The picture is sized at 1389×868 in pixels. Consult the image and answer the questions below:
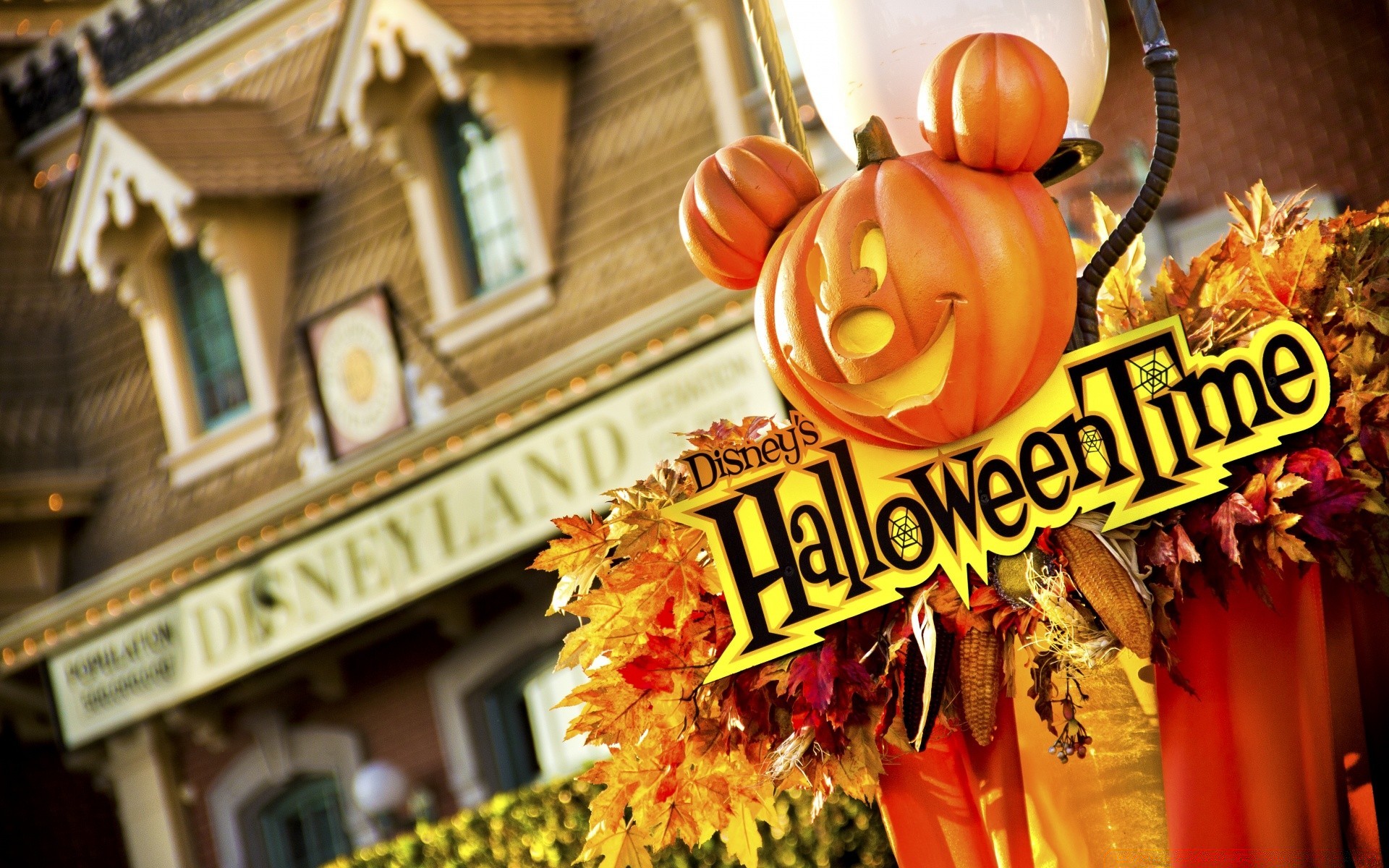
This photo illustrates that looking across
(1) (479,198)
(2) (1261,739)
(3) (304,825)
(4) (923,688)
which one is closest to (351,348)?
(1) (479,198)

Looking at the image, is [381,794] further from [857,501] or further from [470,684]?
[857,501]

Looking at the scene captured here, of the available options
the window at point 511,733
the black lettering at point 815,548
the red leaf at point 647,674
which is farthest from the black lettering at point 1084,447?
the window at point 511,733

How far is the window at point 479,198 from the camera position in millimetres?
9602

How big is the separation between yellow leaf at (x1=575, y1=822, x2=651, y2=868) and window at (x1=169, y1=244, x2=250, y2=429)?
888cm

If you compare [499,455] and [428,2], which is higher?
[428,2]

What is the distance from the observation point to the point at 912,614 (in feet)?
6.87

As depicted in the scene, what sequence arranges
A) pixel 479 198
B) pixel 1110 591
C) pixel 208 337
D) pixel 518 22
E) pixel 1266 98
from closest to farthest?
pixel 1110 591, pixel 1266 98, pixel 518 22, pixel 479 198, pixel 208 337

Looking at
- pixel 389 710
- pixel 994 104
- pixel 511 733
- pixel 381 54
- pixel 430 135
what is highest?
pixel 381 54

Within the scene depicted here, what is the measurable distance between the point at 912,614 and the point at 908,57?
0.81 metres

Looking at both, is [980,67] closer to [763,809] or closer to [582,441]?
[763,809]

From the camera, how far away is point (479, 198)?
9.71m

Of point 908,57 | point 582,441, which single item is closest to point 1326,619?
point 908,57

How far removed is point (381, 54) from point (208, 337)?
2611 mm

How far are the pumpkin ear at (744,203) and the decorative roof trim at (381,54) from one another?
22.6 feet
